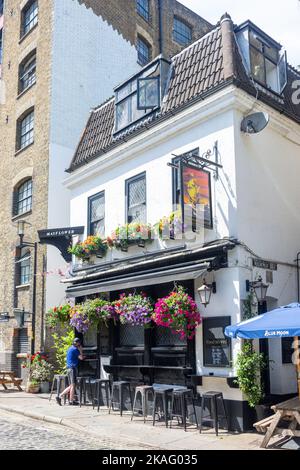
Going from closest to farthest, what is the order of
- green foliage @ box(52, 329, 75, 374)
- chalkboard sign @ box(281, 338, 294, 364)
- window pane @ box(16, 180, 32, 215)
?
1. chalkboard sign @ box(281, 338, 294, 364)
2. green foliage @ box(52, 329, 75, 374)
3. window pane @ box(16, 180, 32, 215)

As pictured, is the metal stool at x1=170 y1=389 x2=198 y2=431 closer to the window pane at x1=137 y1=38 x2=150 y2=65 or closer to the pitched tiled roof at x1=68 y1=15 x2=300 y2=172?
the pitched tiled roof at x1=68 y1=15 x2=300 y2=172

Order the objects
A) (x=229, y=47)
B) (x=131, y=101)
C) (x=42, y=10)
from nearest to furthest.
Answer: (x=229, y=47)
(x=131, y=101)
(x=42, y=10)

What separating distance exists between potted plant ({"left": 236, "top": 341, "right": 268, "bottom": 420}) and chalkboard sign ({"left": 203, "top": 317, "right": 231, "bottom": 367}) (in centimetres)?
50

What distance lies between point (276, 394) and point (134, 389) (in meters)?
3.57

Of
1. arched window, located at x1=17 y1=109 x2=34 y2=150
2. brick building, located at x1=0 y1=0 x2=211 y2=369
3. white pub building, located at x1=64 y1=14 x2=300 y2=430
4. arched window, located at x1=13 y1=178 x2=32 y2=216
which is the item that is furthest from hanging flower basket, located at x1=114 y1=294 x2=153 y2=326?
arched window, located at x1=17 y1=109 x2=34 y2=150

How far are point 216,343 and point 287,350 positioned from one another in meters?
1.80

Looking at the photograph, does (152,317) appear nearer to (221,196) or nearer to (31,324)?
(221,196)

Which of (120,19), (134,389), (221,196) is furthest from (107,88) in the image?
(134,389)

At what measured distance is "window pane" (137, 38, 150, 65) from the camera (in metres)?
22.9

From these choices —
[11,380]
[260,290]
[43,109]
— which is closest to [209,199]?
[260,290]

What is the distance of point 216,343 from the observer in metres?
10.8

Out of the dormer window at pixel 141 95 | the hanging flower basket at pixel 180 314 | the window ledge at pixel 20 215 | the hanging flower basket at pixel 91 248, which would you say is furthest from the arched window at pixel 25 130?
the hanging flower basket at pixel 180 314

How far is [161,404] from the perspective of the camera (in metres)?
11.4

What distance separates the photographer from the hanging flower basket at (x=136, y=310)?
39.1 feet
